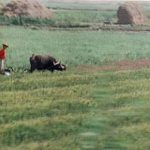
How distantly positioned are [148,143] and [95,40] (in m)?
33.9

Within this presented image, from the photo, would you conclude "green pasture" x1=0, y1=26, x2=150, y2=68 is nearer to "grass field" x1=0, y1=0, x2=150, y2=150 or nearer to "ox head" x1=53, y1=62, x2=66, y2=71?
"grass field" x1=0, y1=0, x2=150, y2=150

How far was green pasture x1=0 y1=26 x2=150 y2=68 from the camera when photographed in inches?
1252

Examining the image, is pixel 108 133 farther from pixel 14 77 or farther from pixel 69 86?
pixel 14 77

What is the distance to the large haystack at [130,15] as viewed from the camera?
220ft

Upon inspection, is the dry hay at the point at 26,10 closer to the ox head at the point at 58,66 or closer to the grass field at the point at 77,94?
the grass field at the point at 77,94

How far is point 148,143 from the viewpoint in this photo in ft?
32.8

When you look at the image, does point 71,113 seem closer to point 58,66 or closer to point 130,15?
point 58,66

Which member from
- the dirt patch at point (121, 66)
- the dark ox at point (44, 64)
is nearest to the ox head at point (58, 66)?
the dark ox at point (44, 64)

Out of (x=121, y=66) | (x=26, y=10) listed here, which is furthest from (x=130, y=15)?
(x=121, y=66)

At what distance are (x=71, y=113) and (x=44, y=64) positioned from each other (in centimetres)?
1295

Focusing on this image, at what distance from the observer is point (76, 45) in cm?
3984

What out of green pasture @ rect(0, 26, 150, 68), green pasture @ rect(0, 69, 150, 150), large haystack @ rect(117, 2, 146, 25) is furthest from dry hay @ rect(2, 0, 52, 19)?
green pasture @ rect(0, 69, 150, 150)

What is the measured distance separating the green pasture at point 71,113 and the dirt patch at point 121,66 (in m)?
2.89

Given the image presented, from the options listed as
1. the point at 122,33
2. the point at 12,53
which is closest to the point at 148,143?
the point at 12,53
